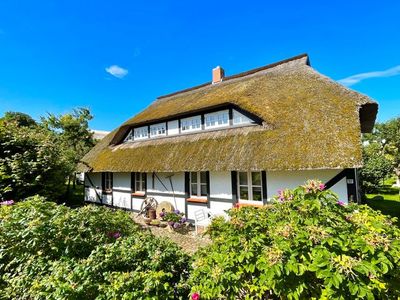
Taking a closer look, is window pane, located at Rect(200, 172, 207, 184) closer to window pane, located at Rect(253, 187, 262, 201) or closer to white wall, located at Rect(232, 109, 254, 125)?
window pane, located at Rect(253, 187, 262, 201)

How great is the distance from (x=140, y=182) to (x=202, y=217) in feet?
15.9

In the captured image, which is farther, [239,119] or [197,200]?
[239,119]

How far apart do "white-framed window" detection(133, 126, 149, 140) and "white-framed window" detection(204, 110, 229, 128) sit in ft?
14.1

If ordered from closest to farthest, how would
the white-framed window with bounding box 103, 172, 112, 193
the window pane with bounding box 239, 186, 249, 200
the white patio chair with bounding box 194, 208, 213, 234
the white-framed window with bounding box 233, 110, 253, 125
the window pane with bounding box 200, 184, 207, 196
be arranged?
the window pane with bounding box 239, 186, 249, 200
the white patio chair with bounding box 194, 208, 213, 234
the white-framed window with bounding box 233, 110, 253, 125
the window pane with bounding box 200, 184, 207, 196
the white-framed window with bounding box 103, 172, 112, 193

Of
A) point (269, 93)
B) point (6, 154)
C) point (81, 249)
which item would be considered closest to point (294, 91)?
point (269, 93)

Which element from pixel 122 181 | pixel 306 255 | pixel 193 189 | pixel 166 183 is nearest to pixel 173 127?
pixel 166 183

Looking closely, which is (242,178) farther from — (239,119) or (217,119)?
(217,119)

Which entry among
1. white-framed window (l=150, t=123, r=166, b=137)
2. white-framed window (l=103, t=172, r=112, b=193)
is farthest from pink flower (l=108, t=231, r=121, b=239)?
white-framed window (l=103, t=172, r=112, b=193)

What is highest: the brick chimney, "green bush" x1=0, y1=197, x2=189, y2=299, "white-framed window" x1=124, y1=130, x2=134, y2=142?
the brick chimney

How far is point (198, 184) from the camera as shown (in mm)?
9953

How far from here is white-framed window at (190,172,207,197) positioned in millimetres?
9781

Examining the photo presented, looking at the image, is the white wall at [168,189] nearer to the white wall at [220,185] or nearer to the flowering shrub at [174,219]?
the flowering shrub at [174,219]

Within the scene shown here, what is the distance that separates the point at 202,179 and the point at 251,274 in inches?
283

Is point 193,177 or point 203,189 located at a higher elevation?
point 193,177
